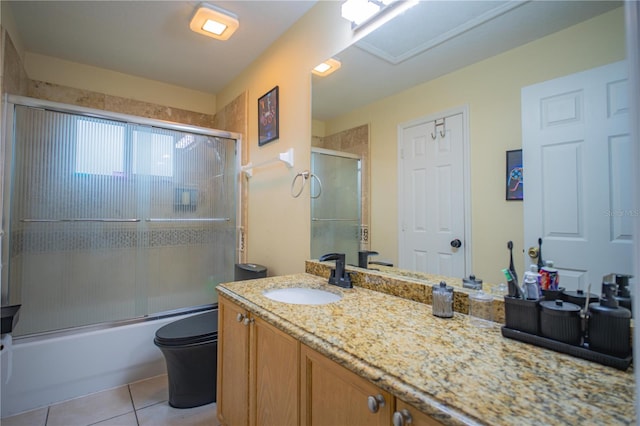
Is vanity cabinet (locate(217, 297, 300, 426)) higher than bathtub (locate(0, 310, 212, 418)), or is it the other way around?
vanity cabinet (locate(217, 297, 300, 426))

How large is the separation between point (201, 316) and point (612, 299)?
2063 millimetres

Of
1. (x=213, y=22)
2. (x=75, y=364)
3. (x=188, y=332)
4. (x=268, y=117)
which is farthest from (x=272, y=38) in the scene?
(x=75, y=364)

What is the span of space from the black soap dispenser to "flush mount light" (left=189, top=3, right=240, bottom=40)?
2263mm

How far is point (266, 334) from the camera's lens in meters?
1.08

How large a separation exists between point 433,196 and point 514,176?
30 centimetres

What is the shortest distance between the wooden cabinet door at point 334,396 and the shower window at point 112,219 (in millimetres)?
1839

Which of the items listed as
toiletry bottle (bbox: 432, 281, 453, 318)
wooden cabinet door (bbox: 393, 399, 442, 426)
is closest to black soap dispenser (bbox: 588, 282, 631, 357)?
toiletry bottle (bbox: 432, 281, 453, 318)

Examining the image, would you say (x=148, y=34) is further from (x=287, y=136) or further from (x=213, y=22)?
(x=287, y=136)

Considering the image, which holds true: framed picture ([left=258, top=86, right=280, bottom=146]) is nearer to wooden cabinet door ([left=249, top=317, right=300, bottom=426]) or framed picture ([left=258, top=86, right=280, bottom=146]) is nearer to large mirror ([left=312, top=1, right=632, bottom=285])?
large mirror ([left=312, top=1, right=632, bottom=285])

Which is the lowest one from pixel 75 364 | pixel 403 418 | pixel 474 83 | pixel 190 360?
pixel 75 364

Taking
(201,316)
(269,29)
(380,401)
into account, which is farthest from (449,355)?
(269,29)

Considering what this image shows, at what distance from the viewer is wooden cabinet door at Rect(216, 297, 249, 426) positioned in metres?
1.21

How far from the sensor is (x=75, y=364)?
1878mm

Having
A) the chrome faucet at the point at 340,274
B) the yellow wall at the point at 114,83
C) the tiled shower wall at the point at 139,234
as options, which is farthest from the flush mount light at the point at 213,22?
the chrome faucet at the point at 340,274
